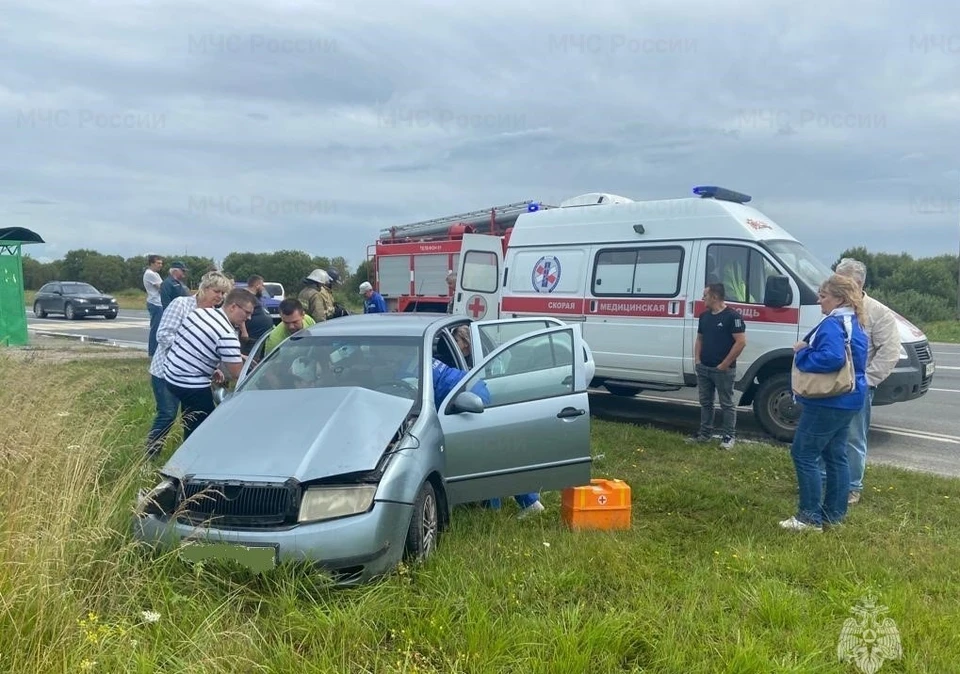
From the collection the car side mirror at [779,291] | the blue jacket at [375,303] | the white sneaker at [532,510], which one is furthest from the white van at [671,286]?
the white sneaker at [532,510]

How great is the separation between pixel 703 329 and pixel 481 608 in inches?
189

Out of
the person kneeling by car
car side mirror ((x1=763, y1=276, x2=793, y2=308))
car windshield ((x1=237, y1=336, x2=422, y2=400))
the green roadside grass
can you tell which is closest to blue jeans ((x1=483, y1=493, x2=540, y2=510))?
the person kneeling by car

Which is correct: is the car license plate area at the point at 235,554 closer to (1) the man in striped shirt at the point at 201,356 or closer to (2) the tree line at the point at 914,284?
(1) the man in striped shirt at the point at 201,356

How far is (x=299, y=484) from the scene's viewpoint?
354 cm

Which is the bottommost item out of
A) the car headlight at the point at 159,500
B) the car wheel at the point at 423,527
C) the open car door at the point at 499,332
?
the car wheel at the point at 423,527

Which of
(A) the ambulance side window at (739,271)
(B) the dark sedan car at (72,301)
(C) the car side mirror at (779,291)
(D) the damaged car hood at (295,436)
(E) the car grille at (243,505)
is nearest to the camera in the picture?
(E) the car grille at (243,505)

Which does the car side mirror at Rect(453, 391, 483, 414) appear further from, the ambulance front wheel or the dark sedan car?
the dark sedan car

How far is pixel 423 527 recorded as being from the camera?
3.96m

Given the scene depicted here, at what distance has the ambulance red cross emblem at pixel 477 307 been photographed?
36.2 ft

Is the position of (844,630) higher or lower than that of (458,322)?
lower

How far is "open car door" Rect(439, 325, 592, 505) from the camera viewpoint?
4461mm

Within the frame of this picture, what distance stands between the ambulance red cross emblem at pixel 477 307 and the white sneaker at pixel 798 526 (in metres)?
6.68

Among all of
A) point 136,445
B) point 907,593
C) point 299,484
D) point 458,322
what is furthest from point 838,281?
point 136,445

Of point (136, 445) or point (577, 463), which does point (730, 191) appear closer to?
point (577, 463)
